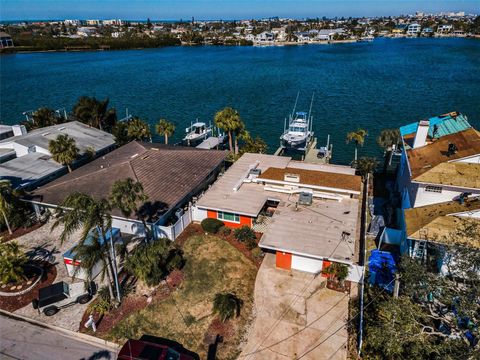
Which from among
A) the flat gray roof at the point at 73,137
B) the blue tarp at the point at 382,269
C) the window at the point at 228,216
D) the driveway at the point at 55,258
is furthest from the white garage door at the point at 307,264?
the flat gray roof at the point at 73,137

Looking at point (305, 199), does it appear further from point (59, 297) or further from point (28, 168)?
point (28, 168)

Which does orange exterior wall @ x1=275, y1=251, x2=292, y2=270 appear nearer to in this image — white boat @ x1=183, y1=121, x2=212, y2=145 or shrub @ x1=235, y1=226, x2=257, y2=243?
shrub @ x1=235, y1=226, x2=257, y2=243

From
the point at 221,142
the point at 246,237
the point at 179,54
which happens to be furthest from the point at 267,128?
the point at 179,54

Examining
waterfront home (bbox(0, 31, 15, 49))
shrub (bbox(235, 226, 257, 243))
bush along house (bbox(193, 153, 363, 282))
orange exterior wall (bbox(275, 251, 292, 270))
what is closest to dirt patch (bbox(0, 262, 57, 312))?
bush along house (bbox(193, 153, 363, 282))

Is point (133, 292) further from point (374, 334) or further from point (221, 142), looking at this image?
point (221, 142)

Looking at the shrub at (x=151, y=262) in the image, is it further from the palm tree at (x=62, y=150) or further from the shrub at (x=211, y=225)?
the palm tree at (x=62, y=150)

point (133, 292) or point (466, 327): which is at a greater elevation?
point (466, 327)
